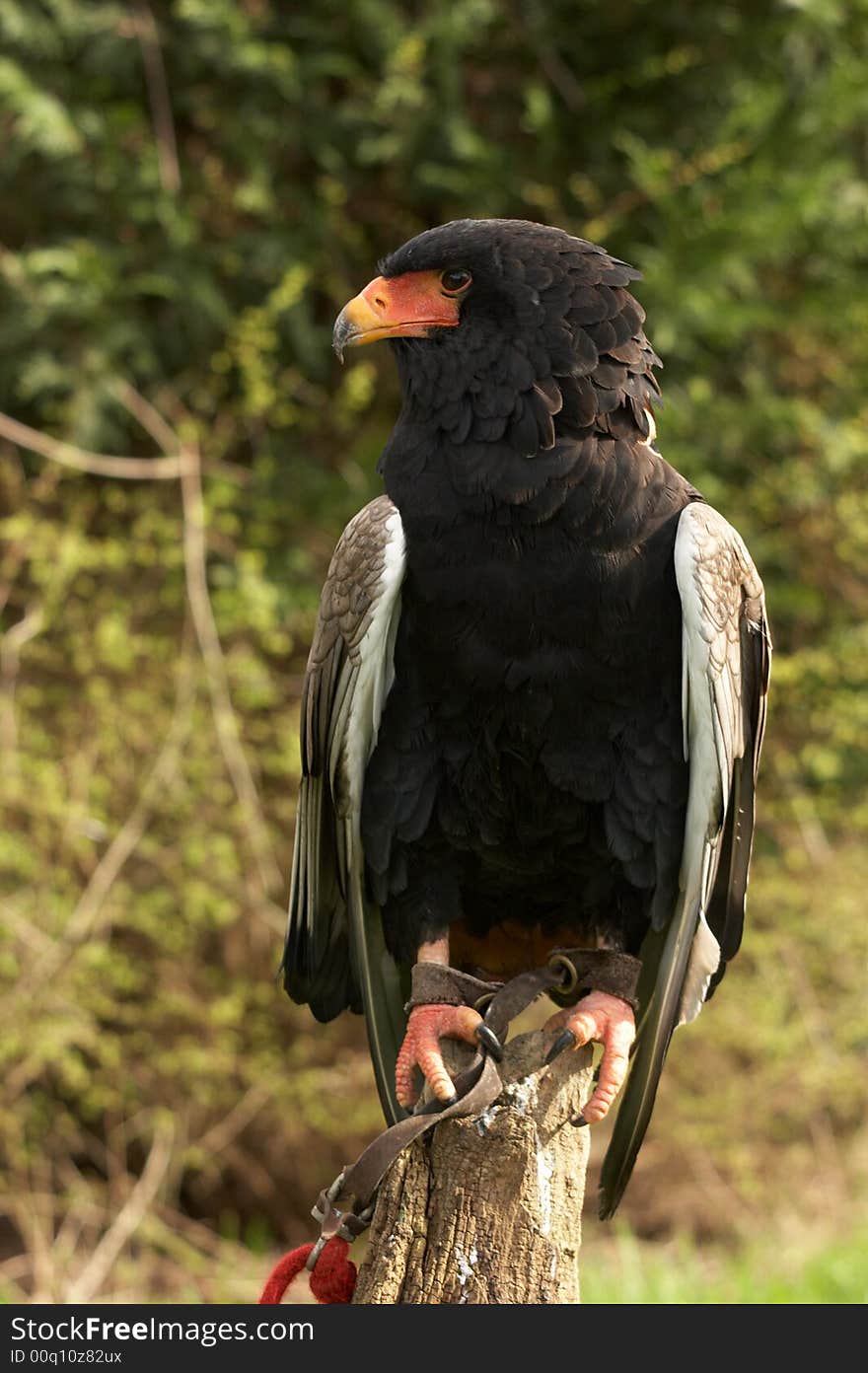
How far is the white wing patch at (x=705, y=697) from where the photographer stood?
229 centimetres

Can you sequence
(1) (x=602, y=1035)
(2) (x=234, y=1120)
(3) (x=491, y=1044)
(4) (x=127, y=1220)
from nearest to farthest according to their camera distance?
(3) (x=491, y=1044)
(1) (x=602, y=1035)
(4) (x=127, y=1220)
(2) (x=234, y=1120)

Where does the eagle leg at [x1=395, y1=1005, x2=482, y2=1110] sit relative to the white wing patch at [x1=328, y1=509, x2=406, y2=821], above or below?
below

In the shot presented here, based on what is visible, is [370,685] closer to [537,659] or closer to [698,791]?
[537,659]

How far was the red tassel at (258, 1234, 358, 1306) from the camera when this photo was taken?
1.99 meters

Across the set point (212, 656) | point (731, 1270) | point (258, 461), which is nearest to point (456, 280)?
point (212, 656)

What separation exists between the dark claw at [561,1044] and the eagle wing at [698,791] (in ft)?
0.75

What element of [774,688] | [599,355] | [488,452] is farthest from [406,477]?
[774,688]

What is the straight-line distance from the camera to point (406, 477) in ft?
7.84

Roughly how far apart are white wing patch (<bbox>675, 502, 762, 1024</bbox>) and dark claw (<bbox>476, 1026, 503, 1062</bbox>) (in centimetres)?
39

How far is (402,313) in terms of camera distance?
7.91 ft

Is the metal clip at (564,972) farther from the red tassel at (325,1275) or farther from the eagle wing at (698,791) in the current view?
the red tassel at (325,1275)

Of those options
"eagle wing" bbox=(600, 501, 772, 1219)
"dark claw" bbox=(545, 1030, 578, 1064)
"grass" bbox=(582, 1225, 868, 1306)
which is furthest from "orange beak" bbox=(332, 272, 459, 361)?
"grass" bbox=(582, 1225, 868, 1306)

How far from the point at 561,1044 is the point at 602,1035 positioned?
0.12 meters

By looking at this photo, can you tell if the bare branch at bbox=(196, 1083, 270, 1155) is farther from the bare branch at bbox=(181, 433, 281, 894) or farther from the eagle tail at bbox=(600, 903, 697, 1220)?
the eagle tail at bbox=(600, 903, 697, 1220)
